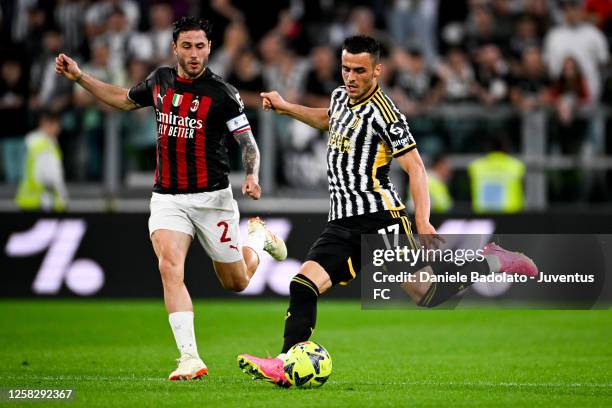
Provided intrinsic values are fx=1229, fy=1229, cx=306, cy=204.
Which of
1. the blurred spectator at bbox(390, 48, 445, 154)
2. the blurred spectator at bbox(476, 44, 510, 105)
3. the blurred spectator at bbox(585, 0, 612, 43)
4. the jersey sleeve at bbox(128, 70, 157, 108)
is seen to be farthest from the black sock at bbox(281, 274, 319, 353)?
the blurred spectator at bbox(585, 0, 612, 43)

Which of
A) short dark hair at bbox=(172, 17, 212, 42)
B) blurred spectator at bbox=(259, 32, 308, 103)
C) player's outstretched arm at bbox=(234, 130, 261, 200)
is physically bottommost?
player's outstretched arm at bbox=(234, 130, 261, 200)

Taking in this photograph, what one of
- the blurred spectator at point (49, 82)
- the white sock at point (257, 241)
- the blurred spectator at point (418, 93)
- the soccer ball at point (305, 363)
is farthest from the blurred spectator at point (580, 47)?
the soccer ball at point (305, 363)

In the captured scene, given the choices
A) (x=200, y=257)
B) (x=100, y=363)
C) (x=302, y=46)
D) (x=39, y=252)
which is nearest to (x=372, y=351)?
(x=100, y=363)

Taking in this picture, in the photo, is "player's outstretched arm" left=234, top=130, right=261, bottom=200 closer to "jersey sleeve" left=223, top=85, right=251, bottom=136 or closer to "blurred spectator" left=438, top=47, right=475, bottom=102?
"jersey sleeve" left=223, top=85, right=251, bottom=136

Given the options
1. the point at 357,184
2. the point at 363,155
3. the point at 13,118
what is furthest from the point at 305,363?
the point at 13,118

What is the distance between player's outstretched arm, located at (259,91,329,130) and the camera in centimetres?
925

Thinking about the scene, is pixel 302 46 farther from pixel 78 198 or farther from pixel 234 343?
pixel 234 343

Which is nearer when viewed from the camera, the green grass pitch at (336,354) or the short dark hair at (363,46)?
the green grass pitch at (336,354)

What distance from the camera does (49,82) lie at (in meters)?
18.5

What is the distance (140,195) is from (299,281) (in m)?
9.01

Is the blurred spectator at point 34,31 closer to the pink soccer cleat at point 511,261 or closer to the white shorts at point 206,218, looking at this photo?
the white shorts at point 206,218

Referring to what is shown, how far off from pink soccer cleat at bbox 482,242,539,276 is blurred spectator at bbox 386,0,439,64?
1114 centimetres

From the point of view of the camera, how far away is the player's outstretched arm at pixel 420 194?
8.20m

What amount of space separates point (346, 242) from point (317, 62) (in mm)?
9481
